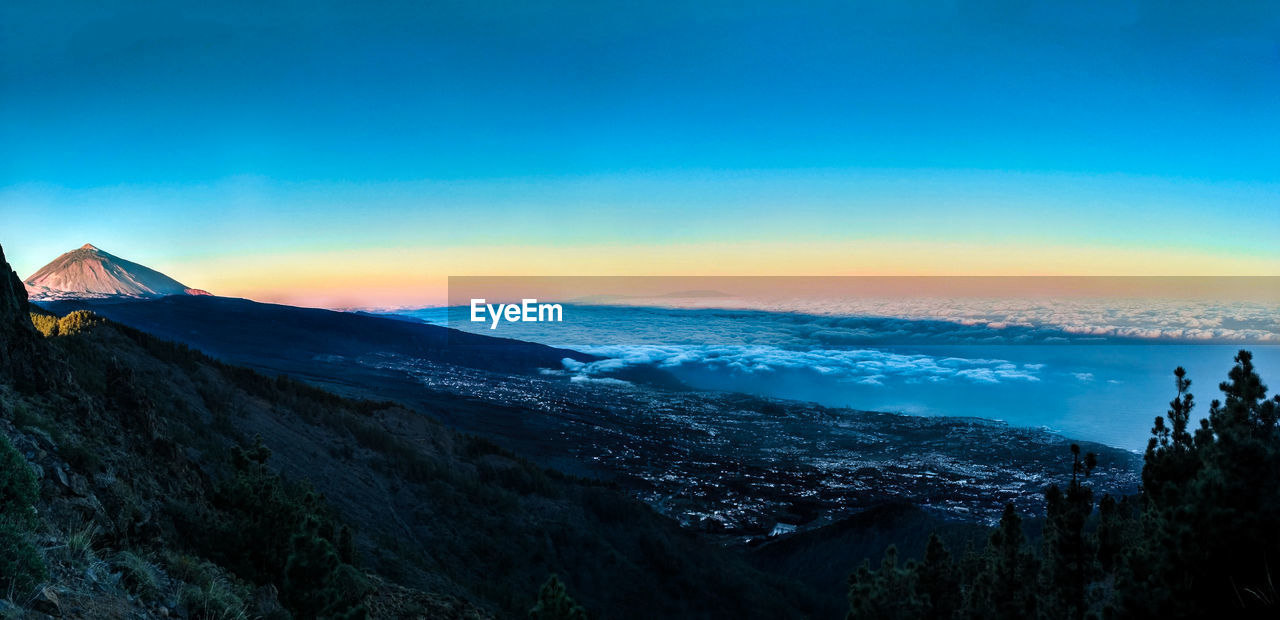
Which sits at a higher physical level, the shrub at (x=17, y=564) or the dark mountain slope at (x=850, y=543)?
the shrub at (x=17, y=564)

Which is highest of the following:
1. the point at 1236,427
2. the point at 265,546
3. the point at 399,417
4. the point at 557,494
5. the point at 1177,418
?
the point at 1236,427

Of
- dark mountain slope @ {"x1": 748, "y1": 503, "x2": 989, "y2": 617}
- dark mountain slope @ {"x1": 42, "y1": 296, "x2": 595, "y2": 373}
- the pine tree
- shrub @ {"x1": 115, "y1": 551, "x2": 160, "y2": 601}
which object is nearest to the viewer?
shrub @ {"x1": 115, "y1": 551, "x2": 160, "y2": 601}

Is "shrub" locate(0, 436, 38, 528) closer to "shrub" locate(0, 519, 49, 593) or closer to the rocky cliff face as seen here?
"shrub" locate(0, 519, 49, 593)

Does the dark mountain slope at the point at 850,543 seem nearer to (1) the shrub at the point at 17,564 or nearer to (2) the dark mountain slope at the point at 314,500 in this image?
(2) the dark mountain slope at the point at 314,500

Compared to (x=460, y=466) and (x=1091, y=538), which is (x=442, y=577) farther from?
(x=1091, y=538)

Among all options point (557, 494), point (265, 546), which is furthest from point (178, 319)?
point (265, 546)

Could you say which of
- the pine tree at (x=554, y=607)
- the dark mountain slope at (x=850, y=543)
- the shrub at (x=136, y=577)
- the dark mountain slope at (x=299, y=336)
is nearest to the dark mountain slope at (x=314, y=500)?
the shrub at (x=136, y=577)

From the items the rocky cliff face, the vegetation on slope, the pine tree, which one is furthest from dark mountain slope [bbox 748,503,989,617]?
the rocky cliff face

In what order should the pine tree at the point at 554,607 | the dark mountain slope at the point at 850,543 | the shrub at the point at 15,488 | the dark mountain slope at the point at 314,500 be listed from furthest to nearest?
1. the dark mountain slope at the point at 850,543
2. the pine tree at the point at 554,607
3. the dark mountain slope at the point at 314,500
4. the shrub at the point at 15,488
